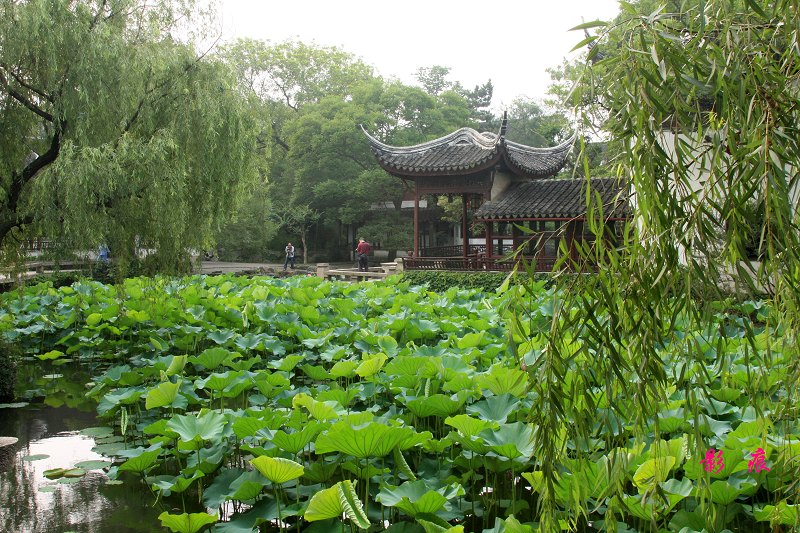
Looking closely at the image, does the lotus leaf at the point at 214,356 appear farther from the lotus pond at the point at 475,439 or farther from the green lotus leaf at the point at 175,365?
the green lotus leaf at the point at 175,365

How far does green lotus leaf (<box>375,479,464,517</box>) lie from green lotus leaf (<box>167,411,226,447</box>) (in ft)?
3.52

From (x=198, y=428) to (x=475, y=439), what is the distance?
1357mm

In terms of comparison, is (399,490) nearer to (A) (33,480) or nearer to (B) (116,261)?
(A) (33,480)

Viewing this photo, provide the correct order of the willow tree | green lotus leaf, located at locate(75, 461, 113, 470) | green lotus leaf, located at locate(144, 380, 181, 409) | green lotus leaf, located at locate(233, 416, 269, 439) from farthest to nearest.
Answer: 1. the willow tree
2. green lotus leaf, located at locate(75, 461, 113, 470)
3. green lotus leaf, located at locate(144, 380, 181, 409)
4. green lotus leaf, located at locate(233, 416, 269, 439)

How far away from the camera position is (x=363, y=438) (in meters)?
3.07

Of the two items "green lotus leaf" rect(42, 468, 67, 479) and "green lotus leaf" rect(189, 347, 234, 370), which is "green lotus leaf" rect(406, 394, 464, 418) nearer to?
"green lotus leaf" rect(189, 347, 234, 370)

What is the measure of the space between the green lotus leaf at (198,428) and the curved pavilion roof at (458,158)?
37.5 ft

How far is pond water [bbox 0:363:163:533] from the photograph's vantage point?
3.83m

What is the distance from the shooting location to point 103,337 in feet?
27.1

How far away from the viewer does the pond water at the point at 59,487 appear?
3.83 m

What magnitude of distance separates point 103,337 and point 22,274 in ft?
4.17

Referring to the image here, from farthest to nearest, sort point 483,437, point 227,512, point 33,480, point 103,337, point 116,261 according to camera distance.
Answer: point 103,337 < point 116,261 < point 33,480 < point 227,512 < point 483,437

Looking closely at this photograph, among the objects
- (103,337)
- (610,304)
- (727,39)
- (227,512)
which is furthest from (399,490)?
(103,337)

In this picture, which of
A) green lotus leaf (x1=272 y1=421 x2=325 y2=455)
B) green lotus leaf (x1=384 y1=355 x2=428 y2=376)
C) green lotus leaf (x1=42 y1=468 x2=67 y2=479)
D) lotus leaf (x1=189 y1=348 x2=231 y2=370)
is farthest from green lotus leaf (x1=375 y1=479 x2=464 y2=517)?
lotus leaf (x1=189 y1=348 x2=231 y2=370)
